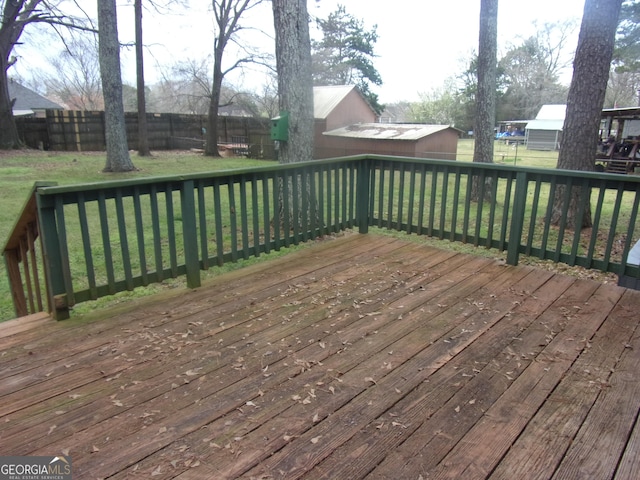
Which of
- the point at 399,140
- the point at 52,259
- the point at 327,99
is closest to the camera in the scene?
the point at 52,259

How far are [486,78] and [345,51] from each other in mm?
23677

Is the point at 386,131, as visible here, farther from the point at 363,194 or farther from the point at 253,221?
the point at 253,221

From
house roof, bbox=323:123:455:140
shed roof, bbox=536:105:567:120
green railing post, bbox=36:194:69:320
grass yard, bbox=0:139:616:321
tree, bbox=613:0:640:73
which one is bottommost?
grass yard, bbox=0:139:616:321

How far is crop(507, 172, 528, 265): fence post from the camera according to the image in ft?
12.5

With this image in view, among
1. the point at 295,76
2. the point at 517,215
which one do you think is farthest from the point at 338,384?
the point at 295,76

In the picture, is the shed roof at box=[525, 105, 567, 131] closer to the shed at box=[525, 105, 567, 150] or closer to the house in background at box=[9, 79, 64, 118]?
the shed at box=[525, 105, 567, 150]

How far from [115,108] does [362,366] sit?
1169 cm

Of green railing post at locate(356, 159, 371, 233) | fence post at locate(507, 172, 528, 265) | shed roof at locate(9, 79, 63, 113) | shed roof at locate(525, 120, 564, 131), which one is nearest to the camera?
fence post at locate(507, 172, 528, 265)

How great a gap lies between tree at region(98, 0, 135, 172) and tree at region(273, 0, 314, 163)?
784 centimetres

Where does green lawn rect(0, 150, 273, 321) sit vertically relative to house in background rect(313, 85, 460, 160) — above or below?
below

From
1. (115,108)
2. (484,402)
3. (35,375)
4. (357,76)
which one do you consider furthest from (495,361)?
(357,76)

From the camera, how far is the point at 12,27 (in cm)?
1600

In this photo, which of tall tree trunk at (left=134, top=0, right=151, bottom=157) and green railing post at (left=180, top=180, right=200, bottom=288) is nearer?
green railing post at (left=180, top=180, right=200, bottom=288)

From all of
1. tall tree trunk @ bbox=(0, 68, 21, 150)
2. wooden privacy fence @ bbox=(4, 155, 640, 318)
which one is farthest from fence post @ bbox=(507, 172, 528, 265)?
tall tree trunk @ bbox=(0, 68, 21, 150)
